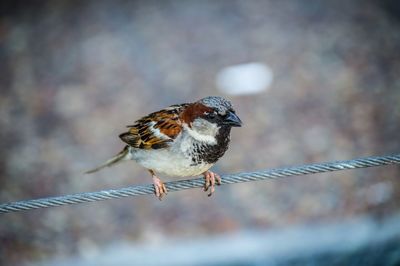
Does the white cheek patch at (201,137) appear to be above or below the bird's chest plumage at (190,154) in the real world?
above

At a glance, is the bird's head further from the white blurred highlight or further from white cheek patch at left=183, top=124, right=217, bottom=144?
the white blurred highlight

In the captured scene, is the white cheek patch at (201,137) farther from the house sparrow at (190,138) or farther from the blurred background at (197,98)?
the blurred background at (197,98)

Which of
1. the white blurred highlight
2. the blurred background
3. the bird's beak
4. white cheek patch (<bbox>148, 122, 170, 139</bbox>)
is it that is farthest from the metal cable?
the white blurred highlight

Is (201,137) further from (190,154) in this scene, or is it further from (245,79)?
(245,79)

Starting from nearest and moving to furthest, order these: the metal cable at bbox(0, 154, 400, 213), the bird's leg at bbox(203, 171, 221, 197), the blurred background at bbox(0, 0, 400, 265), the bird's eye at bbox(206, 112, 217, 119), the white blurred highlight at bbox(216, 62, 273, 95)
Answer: the metal cable at bbox(0, 154, 400, 213), the bird's eye at bbox(206, 112, 217, 119), the bird's leg at bbox(203, 171, 221, 197), the blurred background at bbox(0, 0, 400, 265), the white blurred highlight at bbox(216, 62, 273, 95)

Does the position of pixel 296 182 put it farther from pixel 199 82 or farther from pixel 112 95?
pixel 112 95

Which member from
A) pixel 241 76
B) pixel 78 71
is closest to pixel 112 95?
pixel 78 71

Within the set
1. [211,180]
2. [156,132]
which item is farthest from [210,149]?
[156,132]

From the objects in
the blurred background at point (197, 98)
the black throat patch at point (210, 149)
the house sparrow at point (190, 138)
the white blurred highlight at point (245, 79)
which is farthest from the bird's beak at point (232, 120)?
the white blurred highlight at point (245, 79)
